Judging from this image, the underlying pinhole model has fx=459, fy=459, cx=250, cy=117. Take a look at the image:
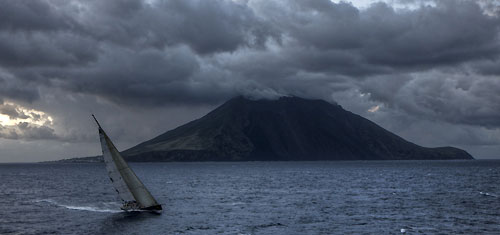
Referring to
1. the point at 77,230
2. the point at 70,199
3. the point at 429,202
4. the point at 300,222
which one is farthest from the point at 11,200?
the point at 429,202

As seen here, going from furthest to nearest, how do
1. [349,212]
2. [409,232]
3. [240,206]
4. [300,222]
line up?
[240,206]
[349,212]
[300,222]
[409,232]

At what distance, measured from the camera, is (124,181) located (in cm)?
7694

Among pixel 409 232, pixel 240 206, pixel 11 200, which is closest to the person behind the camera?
pixel 409 232

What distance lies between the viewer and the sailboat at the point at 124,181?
75562 millimetres

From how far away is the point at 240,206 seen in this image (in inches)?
3723

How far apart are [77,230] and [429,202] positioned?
232 feet

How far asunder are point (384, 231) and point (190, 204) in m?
47.0

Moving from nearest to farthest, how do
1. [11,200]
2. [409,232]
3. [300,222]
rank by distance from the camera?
[409,232] < [300,222] < [11,200]

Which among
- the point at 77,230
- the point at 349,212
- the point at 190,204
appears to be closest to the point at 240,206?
the point at 190,204

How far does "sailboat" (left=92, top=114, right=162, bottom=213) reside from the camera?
75.6 meters

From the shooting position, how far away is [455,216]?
7644cm

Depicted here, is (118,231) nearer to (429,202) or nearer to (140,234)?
(140,234)

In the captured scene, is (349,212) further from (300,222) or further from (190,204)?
(190,204)

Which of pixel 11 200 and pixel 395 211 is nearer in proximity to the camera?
pixel 395 211
